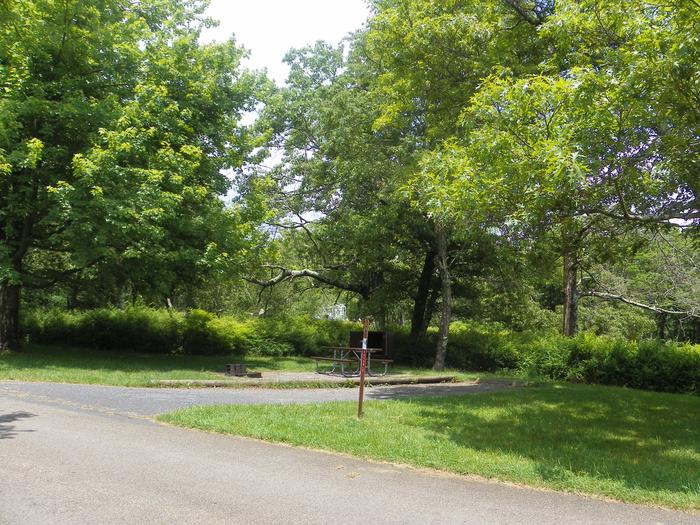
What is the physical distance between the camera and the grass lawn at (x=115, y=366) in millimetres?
12148

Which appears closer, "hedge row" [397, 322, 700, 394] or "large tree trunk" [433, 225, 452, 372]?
"hedge row" [397, 322, 700, 394]

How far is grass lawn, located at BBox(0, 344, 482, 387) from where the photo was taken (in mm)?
12148

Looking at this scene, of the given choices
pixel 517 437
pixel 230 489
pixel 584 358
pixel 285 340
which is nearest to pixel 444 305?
pixel 584 358

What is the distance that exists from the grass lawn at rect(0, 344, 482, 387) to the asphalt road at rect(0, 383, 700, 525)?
5620 millimetres

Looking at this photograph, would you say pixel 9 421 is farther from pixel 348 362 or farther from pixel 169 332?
pixel 169 332

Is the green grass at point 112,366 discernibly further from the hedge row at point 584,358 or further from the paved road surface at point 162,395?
the hedge row at point 584,358

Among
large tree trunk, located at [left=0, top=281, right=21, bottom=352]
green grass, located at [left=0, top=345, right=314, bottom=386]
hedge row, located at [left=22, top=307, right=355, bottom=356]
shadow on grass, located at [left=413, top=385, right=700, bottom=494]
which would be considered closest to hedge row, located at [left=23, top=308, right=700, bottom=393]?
hedge row, located at [left=22, top=307, right=355, bottom=356]

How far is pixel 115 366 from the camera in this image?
49.6 feet

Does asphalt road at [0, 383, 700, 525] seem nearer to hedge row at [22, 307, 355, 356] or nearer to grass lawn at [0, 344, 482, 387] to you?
grass lawn at [0, 344, 482, 387]

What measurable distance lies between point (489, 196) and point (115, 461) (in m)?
5.65

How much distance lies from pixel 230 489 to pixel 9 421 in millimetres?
4274

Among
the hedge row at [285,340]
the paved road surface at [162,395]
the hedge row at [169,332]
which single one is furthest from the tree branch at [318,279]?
the paved road surface at [162,395]

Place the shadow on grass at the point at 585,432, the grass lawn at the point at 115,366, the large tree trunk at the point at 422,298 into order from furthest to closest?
the large tree trunk at the point at 422,298 → the grass lawn at the point at 115,366 → the shadow on grass at the point at 585,432

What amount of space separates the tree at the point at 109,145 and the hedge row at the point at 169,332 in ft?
11.7
